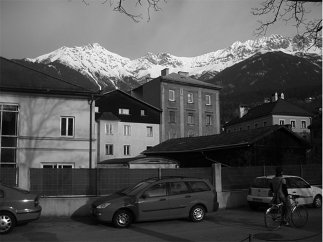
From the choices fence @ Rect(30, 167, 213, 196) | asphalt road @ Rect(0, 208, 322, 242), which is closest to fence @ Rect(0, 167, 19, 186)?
fence @ Rect(30, 167, 213, 196)

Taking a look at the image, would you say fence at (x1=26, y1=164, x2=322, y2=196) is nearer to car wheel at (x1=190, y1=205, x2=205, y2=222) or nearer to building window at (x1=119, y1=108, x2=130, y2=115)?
car wheel at (x1=190, y1=205, x2=205, y2=222)

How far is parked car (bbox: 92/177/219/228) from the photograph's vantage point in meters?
13.9

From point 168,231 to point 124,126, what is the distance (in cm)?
5375

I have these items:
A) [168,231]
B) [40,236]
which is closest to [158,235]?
[168,231]

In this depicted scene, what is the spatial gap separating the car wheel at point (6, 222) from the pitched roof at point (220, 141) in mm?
19025

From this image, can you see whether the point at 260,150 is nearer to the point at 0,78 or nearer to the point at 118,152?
the point at 0,78

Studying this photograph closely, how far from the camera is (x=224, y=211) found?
59.6 ft

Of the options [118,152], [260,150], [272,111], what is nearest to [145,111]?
[118,152]

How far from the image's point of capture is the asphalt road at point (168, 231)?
1175 cm

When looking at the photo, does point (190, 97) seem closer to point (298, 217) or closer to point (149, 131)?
point (149, 131)

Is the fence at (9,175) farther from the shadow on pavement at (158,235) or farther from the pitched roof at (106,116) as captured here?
the pitched roof at (106,116)

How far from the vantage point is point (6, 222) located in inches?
502

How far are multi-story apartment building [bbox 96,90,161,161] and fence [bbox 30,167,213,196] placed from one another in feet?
149

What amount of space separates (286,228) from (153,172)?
21.5 ft
